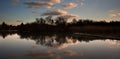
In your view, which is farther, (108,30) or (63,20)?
(63,20)

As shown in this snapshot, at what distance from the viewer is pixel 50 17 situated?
254 ft

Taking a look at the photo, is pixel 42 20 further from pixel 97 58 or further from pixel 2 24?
pixel 97 58

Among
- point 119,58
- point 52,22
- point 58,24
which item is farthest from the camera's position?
point 52,22

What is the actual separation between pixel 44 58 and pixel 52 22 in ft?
223

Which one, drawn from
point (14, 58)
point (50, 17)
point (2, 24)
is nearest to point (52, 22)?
point (50, 17)

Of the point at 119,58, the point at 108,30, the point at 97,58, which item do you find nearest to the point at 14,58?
the point at 97,58

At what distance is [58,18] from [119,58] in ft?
215

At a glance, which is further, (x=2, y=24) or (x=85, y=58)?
(x=2, y=24)

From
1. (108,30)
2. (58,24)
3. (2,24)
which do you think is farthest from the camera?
(2,24)

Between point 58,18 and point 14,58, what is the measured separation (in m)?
65.3

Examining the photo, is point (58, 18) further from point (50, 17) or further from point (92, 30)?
point (92, 30)

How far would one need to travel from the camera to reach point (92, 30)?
134 feet

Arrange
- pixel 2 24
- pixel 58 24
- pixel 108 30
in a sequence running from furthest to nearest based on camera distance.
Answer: pixel 2 24, pixel 58 24, pixel 108 30

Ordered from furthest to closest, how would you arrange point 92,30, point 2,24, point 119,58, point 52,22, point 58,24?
point 2,24 → point 52,22 → point 58,24 → point 92,30 → point 119,58
